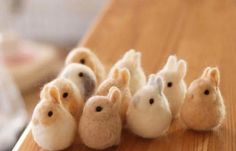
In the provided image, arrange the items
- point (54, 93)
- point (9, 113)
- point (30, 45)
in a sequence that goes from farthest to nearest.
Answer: point (30, 45) < point (9, 113) < point (54, 93)

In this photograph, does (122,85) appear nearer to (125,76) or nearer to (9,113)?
(125,76)

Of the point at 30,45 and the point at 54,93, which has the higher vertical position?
the point at 54,93

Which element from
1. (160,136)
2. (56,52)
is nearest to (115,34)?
(160,136)

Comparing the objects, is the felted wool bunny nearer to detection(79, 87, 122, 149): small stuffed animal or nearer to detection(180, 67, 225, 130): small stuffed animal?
detection(79, 87, 122, 149): small stuffed animal

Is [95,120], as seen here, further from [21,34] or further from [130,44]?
[21,34]

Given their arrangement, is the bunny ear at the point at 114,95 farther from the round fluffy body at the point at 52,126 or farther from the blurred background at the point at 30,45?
the blurred background at the point at 30,45

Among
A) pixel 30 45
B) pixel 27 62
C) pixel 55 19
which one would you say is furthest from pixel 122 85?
pixel 55 19
